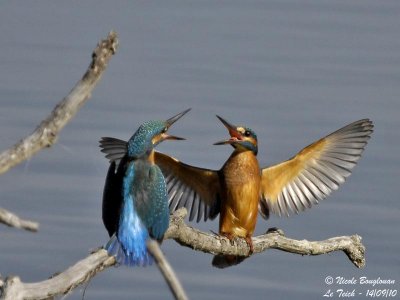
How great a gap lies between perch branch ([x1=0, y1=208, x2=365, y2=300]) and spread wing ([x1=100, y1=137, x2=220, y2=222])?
0.58 meters

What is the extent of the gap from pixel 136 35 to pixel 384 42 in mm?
1886

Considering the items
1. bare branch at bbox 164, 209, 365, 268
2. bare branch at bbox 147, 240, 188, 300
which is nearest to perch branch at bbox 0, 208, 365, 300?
bare branch at bbox 164, 209, 365, 268

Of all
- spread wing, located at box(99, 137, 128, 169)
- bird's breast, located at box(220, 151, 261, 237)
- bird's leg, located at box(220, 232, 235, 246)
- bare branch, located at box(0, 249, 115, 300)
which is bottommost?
bare branch, located at box(0, 249, 115, 300)

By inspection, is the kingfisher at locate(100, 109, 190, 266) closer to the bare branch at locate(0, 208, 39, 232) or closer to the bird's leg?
the bird's leg

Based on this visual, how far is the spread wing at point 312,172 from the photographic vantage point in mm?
7250

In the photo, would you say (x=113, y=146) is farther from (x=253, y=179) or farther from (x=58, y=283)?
(x=58, y=283)

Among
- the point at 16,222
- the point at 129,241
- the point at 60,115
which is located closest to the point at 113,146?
the point at 129,241

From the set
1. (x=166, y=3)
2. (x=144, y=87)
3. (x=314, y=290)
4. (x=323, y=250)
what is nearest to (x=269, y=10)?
(x=166, y=3)

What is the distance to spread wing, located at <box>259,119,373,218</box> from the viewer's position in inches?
285

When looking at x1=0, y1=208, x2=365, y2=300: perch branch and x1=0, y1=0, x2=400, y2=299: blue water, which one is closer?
x1=0, y1=208, x2=365, y2=300: perch branch

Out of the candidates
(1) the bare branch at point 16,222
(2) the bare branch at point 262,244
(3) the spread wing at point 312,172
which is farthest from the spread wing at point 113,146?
(1) the bare branch at point 16,222

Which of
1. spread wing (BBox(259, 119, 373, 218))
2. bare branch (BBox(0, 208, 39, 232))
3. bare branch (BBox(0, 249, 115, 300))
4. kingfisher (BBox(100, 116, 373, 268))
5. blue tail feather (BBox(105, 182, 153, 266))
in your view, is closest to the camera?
bare branch (BBox(0, 208, 39, 232))

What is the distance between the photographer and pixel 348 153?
7277mm

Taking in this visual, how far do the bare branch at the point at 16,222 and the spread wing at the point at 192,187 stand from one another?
279 cm
